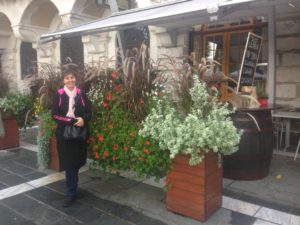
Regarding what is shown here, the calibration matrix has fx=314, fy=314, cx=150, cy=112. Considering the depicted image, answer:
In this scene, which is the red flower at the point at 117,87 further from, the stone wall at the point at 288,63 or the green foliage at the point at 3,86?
the stone wall at the point at 288,63

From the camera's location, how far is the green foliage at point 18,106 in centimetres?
609

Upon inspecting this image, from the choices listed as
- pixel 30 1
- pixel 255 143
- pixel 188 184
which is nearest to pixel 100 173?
pixel 188 184

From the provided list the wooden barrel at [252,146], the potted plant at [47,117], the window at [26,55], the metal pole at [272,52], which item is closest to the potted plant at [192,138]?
the wooden barrel at [252,146]

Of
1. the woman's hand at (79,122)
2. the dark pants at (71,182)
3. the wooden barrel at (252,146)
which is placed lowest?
the dark pants at (71,182)

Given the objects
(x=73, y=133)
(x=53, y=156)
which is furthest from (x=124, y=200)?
(x=53, y=156)

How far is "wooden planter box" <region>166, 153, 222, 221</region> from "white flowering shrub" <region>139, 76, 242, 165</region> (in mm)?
162

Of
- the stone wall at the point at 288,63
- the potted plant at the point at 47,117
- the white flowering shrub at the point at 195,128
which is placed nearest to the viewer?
the white flowering shrub at the point at 195,128

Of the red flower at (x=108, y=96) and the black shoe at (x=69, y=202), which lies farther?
the red flower at (x=108, y=96)

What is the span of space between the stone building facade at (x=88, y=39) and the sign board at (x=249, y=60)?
868 mm

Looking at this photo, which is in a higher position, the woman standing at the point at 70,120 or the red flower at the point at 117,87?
the red flower at the point at 117,87

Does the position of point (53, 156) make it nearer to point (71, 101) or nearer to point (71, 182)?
point (71, 182)

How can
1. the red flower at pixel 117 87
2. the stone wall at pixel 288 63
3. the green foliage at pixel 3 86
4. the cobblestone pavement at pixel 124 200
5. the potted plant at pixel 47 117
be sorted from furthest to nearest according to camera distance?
the green foliage at pixel 3 86, the stone wall at pixel 288 63, the potted plant at pixel 47 117, the red flower at pixel 117 87, the cobblestone pavement at pixel 124 200

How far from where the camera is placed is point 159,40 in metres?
7.93

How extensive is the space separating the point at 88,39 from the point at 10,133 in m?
4.14
